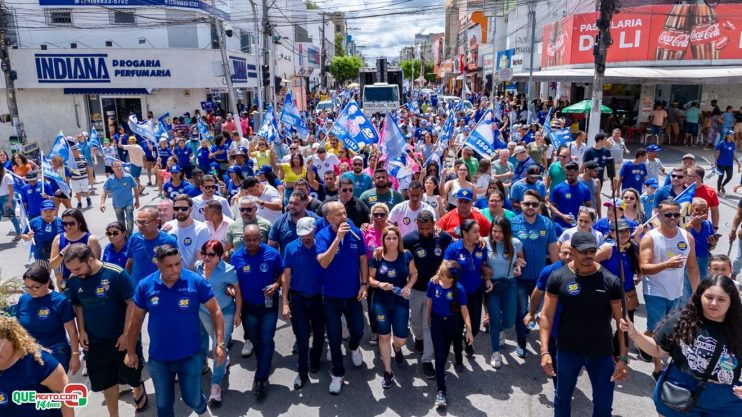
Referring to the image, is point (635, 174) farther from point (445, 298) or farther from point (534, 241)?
point (445, 298)

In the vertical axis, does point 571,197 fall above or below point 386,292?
above

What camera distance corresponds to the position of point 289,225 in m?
6.02

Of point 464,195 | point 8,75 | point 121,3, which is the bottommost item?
point 464,195

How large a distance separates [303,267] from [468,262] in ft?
5.23

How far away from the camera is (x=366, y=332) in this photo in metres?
6.56

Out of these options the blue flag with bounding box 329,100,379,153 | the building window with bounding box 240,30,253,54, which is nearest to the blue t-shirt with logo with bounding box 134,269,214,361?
the blue flag with bounding box 329,100,379,153

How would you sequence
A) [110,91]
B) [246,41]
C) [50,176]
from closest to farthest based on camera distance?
[50,176] → [110,91] → [246,41]

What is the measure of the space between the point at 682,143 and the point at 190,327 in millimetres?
23058

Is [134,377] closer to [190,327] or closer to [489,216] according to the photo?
[190,327]

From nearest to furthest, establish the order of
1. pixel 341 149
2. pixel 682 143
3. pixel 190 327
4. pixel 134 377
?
pixel 190 327 < pixel 134 377 < pixel 341 149 < pixel 682 143

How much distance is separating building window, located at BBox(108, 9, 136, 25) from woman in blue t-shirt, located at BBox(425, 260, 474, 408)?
89.6 ft

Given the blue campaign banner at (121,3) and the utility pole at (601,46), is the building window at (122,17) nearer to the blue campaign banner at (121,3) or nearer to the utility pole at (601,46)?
the blue campaign banner at (121,3)

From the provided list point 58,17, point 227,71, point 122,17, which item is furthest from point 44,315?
point 58,17

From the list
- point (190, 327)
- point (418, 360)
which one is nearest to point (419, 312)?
point (418, 360)
